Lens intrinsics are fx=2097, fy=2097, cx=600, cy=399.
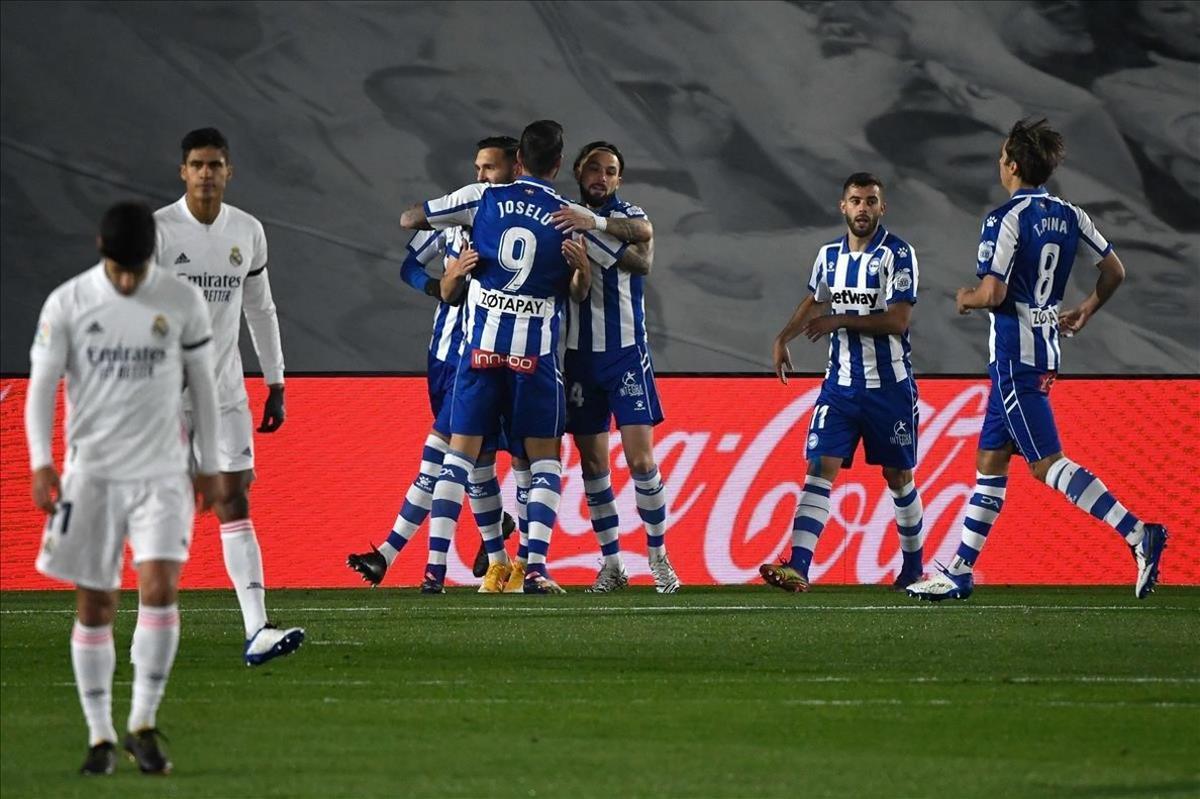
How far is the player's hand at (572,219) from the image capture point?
9398 mm

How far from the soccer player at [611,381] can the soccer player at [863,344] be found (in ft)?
2.27

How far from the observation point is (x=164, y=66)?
17.0 meters

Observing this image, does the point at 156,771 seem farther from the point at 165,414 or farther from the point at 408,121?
the point at 408,121

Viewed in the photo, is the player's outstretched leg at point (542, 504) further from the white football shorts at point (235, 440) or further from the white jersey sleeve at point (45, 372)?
the white jersey sleeve at point (45, 372)

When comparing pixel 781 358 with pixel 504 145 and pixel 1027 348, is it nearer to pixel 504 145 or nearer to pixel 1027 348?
pixel 1027 348

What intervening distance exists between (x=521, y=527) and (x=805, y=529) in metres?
1.64

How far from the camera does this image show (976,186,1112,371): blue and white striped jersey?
911 cm

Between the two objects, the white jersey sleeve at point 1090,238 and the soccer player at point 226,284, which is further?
the white jersey sleeve at point 1090,238

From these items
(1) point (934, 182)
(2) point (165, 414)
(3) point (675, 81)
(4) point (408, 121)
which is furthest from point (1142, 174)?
(2) point (165, 414)

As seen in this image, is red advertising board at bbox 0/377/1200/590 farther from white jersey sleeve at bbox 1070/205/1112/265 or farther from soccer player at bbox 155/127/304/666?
soccer player at bbox 155/127/304/666

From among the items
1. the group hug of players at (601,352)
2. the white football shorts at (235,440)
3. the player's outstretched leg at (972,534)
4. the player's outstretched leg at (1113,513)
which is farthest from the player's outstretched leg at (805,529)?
the white football shorts at (235,440)

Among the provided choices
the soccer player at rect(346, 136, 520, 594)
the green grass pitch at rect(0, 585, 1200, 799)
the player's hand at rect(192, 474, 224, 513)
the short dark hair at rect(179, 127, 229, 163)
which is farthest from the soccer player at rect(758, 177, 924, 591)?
the player's hand at rect(192, 474, 224, 513)

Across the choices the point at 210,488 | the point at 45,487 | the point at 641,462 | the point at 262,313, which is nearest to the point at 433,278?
the point at 641,462

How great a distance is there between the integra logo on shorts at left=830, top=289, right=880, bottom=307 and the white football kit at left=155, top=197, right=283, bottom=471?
12.4 feet
